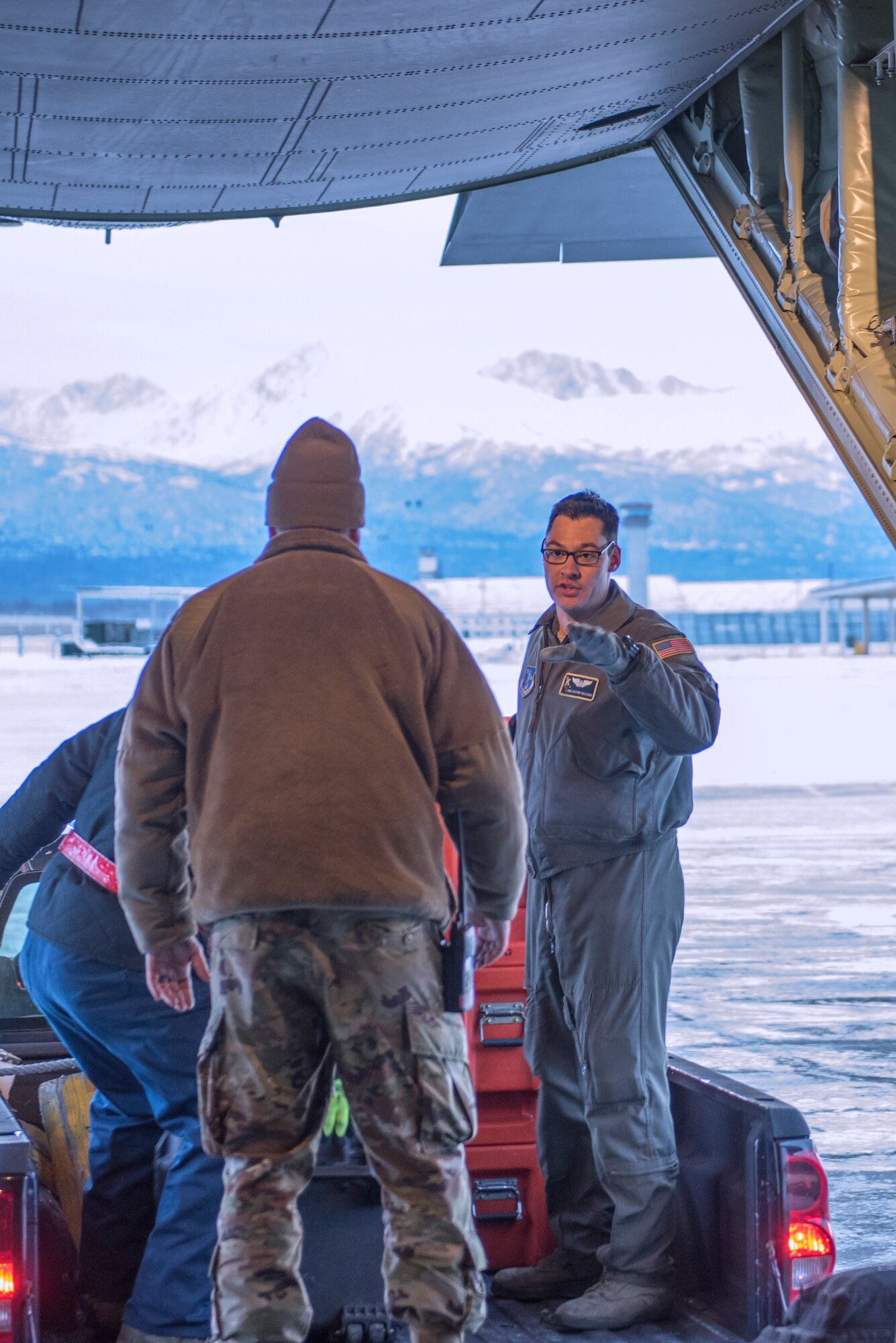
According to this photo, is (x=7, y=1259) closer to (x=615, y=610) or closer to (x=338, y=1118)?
(x=338, y=1118)

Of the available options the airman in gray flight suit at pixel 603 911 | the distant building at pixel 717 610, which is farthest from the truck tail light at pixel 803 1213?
the distant building at pixel 717 610

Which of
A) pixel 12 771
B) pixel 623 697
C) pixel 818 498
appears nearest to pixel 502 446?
pixel 818 498

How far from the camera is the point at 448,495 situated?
177 meters

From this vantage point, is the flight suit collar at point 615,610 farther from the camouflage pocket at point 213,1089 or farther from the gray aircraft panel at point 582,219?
the gray aircraft panel at point 582,219

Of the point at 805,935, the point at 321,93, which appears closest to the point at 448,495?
the point at 805,935

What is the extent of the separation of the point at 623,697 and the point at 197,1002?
1.16 meters

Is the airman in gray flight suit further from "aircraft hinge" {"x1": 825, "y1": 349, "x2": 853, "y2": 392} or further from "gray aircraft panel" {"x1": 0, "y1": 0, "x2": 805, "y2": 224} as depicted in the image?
"gray aircraft panel" {"x1": 0, "y1": 0, "x2": 805, "y2": 224}

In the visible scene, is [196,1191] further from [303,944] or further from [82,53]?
[82,53]

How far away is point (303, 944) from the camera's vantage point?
2211mm

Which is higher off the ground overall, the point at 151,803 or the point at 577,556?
the point at 577,556

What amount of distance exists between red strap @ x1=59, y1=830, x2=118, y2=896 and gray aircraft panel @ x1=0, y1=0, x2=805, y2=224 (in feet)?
6.01

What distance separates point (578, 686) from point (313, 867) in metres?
1.24

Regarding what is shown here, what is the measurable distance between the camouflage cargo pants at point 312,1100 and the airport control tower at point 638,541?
30.3m

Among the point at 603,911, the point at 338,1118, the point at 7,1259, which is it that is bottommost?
the point at 338,1118
